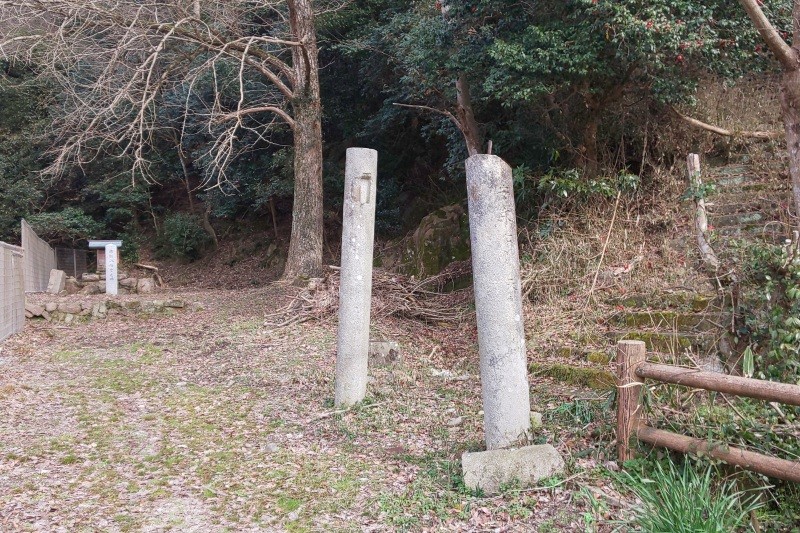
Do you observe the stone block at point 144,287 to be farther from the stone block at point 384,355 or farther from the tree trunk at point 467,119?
the stone block at point 384,355

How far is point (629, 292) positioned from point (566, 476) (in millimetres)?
4418

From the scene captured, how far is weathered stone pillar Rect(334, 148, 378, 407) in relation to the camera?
6.21m

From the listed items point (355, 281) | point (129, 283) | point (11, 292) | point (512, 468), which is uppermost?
point (355, 281)

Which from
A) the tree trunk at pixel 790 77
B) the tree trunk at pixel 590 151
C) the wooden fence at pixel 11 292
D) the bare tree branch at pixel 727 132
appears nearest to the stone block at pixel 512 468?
the tree trunk at pixel 790 77

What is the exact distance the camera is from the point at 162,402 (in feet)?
22.7

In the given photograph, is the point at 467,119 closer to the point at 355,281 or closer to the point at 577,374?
the point at 355,281

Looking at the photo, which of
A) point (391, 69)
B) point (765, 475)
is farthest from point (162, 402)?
point (391, 69)

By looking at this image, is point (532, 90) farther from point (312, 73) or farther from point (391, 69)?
point (391, 69)

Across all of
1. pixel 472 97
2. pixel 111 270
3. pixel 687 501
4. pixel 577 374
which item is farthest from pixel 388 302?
pixel 111 270

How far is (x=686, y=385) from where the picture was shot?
3863 mm

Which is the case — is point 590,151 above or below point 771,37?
below

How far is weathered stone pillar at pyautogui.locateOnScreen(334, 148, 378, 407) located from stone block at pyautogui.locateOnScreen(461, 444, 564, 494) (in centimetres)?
223

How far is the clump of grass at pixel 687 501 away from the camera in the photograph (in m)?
3.28

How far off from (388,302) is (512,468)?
6.46m
